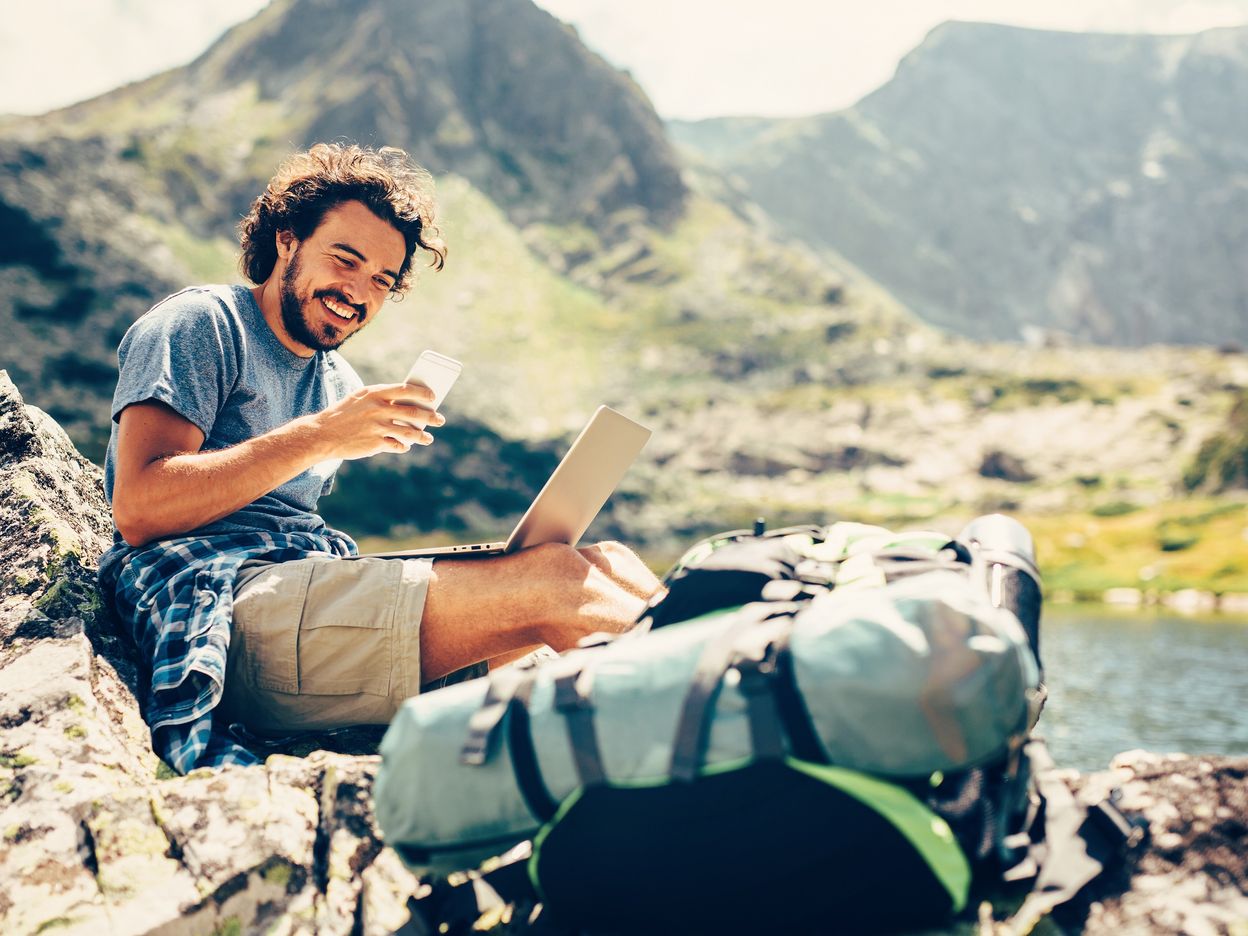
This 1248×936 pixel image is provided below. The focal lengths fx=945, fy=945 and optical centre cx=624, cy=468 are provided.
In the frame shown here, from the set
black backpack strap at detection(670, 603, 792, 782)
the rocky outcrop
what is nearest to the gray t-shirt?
the rocky outcrop

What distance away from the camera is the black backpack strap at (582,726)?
9.04 ft

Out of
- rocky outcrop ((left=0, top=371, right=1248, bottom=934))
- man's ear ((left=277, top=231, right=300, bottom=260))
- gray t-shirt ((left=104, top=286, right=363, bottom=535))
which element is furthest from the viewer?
man's ear ((left=277, top=231, right=300, bottom=260))

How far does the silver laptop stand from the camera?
176 inches

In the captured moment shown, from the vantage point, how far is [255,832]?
347cm

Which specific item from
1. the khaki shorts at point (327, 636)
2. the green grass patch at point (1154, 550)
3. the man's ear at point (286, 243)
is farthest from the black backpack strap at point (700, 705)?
the green grass patch at point (1154, 550)

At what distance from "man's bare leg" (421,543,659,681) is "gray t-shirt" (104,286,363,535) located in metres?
1.14

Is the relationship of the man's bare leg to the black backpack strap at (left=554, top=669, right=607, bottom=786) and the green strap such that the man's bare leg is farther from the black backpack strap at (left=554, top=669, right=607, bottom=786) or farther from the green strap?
the green strap

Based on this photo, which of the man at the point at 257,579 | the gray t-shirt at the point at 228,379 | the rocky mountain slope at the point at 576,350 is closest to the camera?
the man at the point at 257,579

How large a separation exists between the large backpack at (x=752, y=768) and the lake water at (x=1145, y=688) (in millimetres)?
22712

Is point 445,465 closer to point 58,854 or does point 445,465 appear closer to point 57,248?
point 57,248

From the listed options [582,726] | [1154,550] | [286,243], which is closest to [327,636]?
[582,726]

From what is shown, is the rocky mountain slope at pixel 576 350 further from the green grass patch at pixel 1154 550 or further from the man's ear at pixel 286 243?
the man's ear at pixel 286 243

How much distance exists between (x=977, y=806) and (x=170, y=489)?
361 centimetres

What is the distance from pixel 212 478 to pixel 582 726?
2.47 metres
